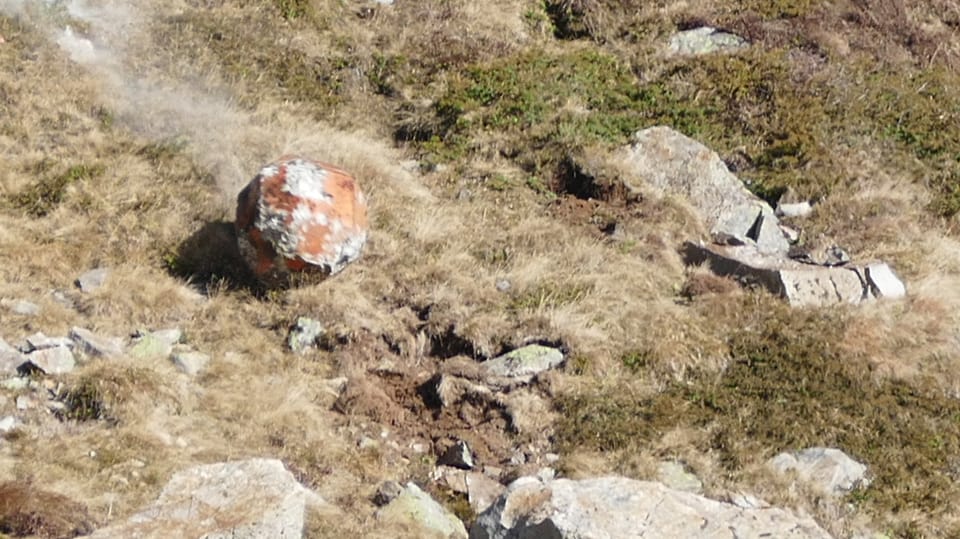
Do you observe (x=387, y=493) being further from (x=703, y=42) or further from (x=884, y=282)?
(x=703, y=42)

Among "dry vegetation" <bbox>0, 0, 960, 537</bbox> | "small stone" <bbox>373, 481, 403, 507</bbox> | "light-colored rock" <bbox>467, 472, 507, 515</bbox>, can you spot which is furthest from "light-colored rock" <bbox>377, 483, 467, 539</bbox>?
"light-colored rock" <bbox>467, 472, 507, 515</bbox>

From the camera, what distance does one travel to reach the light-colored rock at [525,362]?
1128 centimetres

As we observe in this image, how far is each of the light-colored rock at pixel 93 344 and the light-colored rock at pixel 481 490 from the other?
330 cm

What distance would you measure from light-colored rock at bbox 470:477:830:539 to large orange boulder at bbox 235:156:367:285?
5157 mm

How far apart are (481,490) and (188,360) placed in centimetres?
299

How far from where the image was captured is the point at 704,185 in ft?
49.3

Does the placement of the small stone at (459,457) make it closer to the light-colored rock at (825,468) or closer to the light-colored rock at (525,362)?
the light-colored rock at (525,362)

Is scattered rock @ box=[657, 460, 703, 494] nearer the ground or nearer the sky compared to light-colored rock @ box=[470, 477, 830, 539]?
nearer the ground

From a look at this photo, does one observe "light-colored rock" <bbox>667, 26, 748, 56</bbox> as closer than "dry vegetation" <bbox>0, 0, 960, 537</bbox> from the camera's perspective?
No

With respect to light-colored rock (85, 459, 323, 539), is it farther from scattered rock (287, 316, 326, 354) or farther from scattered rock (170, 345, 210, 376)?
scattered rock (287, 316, 326, 354)

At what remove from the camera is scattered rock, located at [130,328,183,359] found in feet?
35.4

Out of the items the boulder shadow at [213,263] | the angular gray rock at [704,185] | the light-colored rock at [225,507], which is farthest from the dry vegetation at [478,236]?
the light-colored rock at [225,507]

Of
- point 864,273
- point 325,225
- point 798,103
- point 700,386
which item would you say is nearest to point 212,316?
point 325,225

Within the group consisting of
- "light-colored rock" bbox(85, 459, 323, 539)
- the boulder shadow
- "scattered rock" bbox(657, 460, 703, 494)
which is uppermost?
"light-colored rock" bbox(85, 459, 323, 539)
